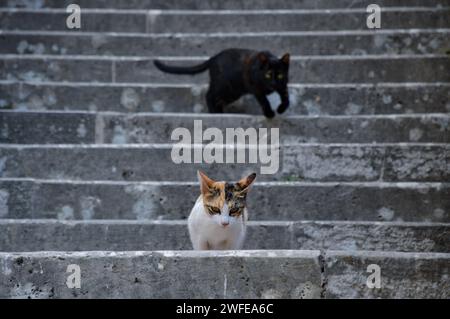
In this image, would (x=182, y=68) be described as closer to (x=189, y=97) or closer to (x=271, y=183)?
(x=189, y=97)

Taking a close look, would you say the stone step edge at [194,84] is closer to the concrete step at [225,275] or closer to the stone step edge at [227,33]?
the stone step edge at [227,33]

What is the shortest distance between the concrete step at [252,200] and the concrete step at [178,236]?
0.35 m

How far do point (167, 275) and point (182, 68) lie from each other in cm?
362

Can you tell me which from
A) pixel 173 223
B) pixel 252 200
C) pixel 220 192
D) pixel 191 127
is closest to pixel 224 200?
pixel 220 192

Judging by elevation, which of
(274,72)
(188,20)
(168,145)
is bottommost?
(168,145)

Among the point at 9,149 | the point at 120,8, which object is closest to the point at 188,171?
the point at 9,149

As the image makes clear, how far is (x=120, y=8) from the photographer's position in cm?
888

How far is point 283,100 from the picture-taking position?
6930 mm

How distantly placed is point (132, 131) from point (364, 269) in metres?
2.92

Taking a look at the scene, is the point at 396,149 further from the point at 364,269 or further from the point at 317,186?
the point at 364,269

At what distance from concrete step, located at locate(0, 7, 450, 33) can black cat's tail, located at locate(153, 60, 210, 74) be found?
912 millimetres

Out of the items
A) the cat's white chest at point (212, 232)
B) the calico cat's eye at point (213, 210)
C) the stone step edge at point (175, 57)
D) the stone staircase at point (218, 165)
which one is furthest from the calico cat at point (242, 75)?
the calico cat's eye at point (213, 210)
